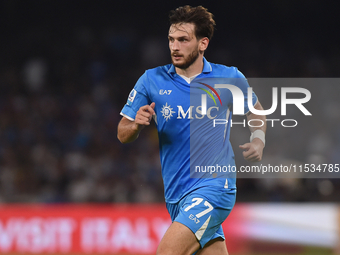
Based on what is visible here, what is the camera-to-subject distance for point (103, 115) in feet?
40.0

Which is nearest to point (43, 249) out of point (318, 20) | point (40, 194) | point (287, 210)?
point (40, 194)

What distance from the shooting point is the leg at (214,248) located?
12.3 feet

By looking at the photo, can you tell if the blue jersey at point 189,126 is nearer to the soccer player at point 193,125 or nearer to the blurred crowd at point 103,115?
the soccer player at point 193,125

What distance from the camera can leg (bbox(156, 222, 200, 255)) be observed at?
3.34m

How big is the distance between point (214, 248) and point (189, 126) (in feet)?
3.28

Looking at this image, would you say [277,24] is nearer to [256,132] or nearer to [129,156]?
[129,156]

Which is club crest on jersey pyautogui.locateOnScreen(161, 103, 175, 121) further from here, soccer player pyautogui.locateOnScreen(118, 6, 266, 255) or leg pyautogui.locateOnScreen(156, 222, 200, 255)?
leg pyautogui.locateOnScreen(156, 222, 200, 255)

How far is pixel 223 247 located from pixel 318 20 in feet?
38.2

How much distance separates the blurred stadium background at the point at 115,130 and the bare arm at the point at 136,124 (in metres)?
4.76

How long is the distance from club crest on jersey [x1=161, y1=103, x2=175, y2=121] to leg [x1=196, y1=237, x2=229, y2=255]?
3.48 ft

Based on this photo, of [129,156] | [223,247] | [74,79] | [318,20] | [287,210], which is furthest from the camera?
[318,20]

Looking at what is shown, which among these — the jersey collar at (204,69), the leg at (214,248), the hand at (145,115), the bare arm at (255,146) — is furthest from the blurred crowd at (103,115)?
the hand at (145,115)

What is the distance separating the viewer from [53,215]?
916cm

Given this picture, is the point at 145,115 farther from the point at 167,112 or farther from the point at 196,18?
the point at 196,18
